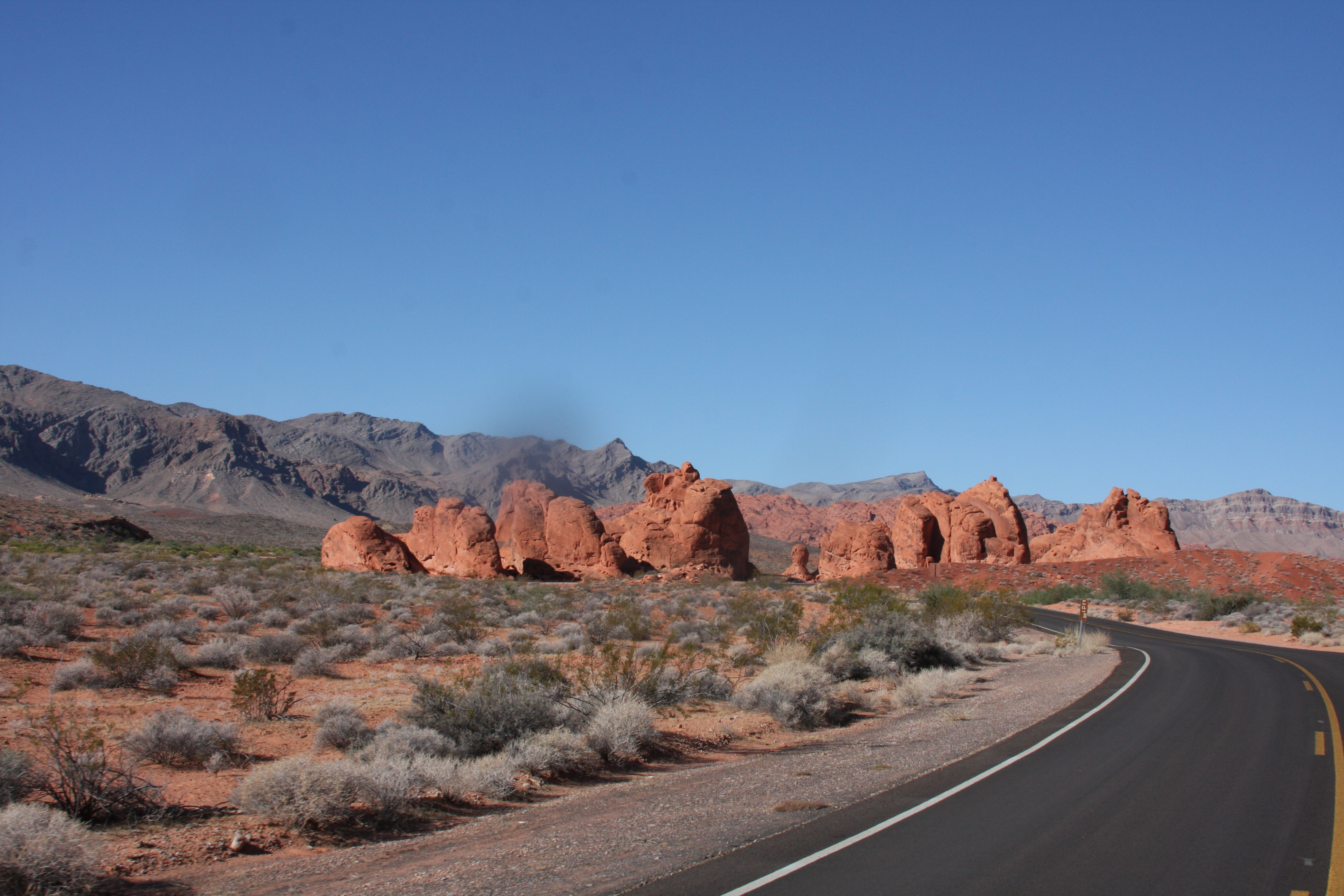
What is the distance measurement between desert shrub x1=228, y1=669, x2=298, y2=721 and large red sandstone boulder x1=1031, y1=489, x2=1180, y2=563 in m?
55.6

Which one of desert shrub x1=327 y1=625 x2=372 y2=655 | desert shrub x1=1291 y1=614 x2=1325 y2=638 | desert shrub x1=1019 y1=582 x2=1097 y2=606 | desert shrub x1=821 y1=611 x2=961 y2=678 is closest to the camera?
desert shrub x1=821 y1=611 x2=961 y2=678

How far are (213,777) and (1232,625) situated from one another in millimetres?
37768

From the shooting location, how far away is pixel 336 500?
137375 mm

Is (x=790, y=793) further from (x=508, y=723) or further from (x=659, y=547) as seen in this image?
(x=659, y=547)

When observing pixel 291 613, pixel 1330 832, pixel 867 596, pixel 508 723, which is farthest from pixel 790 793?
pixel 291 613

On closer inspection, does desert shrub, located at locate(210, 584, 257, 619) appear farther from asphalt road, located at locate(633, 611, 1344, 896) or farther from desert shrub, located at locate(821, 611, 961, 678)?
asphalt road, located at locate(633, 611, 1344, 896)

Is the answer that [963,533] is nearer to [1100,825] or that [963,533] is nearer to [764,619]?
[764,619]

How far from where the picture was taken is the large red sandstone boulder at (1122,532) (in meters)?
57.3

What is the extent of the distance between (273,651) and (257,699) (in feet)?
17.2

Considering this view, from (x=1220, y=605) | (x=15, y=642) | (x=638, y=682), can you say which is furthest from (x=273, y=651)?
(x=1220, y=605)

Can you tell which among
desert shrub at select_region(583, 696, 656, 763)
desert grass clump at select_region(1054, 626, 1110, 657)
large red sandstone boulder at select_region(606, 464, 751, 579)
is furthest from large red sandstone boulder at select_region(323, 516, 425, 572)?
desert shrub at select_region(583, 696, 656, 763)

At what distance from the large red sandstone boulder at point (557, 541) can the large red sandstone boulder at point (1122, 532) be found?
3297cm

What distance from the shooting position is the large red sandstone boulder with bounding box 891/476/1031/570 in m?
55.8

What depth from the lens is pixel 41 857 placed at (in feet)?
17.5
